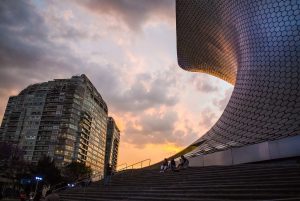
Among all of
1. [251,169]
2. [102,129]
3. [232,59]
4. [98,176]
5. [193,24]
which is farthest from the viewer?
[102,129]

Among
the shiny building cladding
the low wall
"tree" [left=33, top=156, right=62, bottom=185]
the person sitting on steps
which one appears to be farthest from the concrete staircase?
the shiny building cladding

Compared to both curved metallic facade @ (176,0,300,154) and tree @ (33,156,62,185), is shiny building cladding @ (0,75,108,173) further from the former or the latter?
curved metallic facade @ (176,0,300,154)

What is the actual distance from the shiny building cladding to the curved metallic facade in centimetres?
6094

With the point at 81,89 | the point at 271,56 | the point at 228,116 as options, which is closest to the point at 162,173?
the point at 228,116

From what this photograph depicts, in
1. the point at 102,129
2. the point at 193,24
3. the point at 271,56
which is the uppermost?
the point at 102,129

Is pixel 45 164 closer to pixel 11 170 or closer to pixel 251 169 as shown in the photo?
pixel 11 170

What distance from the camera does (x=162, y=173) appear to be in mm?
13781

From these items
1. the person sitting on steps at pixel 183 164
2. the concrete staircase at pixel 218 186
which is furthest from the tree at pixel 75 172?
the concrete staircase at pixel 218 186

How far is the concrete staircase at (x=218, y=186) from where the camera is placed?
7.14 metres

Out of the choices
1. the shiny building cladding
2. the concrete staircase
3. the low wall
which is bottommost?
the concrete staircase

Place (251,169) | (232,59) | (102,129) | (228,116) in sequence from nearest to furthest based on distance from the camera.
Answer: (251,169)
(228,116)
(232,59)
(102,129)

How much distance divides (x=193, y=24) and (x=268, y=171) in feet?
69.9

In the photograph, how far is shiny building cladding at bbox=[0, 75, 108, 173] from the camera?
77.9 m

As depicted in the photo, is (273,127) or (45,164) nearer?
(273,127)
